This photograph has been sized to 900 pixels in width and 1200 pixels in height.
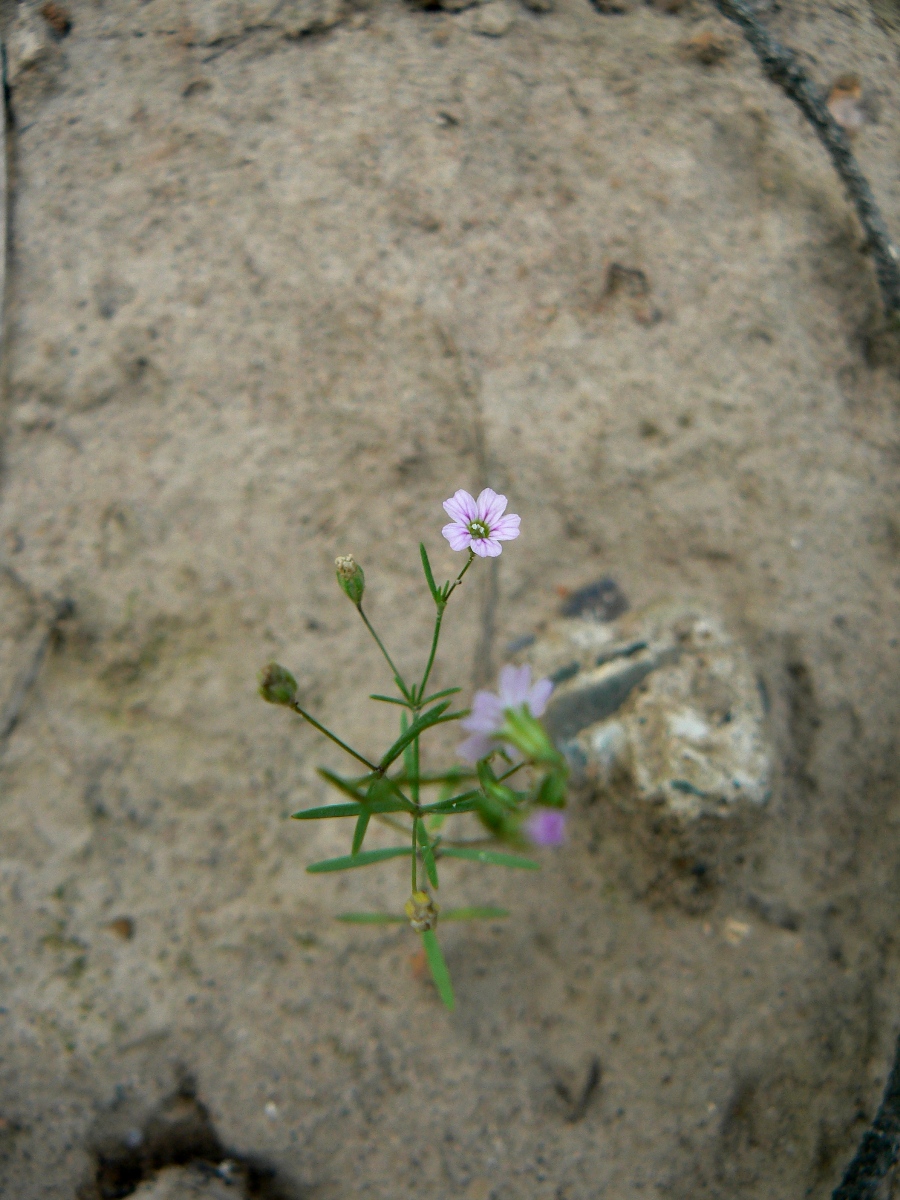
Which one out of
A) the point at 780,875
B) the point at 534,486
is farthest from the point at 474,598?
the point at 780,875

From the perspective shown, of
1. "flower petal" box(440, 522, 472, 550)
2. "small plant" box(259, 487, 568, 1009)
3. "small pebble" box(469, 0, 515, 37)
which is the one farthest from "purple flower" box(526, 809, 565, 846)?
"small pebble" box(469, 0, 515, 37)

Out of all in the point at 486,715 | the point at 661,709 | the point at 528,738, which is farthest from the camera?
the point at 661,709

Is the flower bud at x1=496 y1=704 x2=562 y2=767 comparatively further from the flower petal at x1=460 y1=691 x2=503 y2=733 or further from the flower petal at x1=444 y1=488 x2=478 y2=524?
the flower petal at x1=444 y1=488 x2=478 y2=524

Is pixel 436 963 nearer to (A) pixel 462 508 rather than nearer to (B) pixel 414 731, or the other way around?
(B) pixel 414 731

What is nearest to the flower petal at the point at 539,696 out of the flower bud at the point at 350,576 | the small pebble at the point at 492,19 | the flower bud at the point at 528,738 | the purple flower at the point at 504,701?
the purple flower at the point at 504,701

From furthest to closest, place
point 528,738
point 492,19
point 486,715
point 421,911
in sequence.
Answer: point 492,19
point 421,911
point 486,715
point 528,738

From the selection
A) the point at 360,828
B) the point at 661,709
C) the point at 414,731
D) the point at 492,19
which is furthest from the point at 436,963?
the point at 492,19
